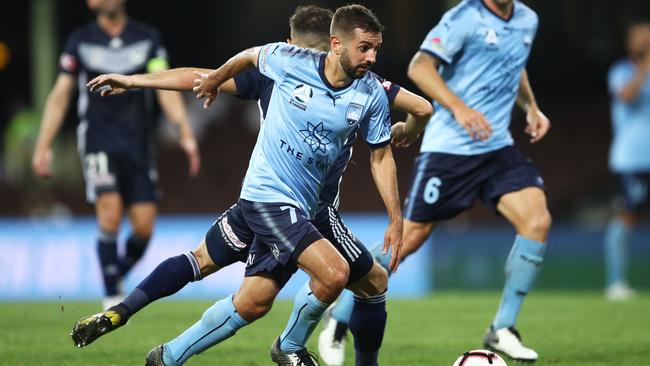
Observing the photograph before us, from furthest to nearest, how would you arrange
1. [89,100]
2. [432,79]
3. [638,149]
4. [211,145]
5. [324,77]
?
[211,145]
[638,149]
[89,100]
[432,79]
[324,77]

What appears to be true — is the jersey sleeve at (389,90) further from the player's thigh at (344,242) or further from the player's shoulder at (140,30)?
the player's shoulder at (140,30)

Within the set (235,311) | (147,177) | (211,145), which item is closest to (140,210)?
(147,177)

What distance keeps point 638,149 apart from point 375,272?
7580 millimetres

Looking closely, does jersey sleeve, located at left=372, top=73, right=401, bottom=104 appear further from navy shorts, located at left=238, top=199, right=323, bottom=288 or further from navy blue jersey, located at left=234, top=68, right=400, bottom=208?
navy shorts, located at left=238, top=199, right=323, bottom=288

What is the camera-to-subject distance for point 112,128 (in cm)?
934

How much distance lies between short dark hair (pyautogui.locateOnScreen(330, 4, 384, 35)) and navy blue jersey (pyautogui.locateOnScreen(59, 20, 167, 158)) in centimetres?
394

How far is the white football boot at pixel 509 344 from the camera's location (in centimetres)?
672

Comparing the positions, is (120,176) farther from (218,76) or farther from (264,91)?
(218,76)

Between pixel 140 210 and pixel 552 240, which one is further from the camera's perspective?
pixel 552 240

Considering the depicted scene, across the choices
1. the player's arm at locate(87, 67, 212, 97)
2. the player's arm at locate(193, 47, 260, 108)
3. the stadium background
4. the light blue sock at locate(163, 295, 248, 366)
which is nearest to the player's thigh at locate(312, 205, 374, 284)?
the light blue sock at locate(163, 295, 248, 366)

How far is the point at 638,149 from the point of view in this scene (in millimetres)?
12719

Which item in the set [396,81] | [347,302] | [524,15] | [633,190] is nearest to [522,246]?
[347,302]

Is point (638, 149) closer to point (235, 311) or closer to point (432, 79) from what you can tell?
point (432, 79)

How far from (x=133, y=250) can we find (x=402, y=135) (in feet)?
12.8
